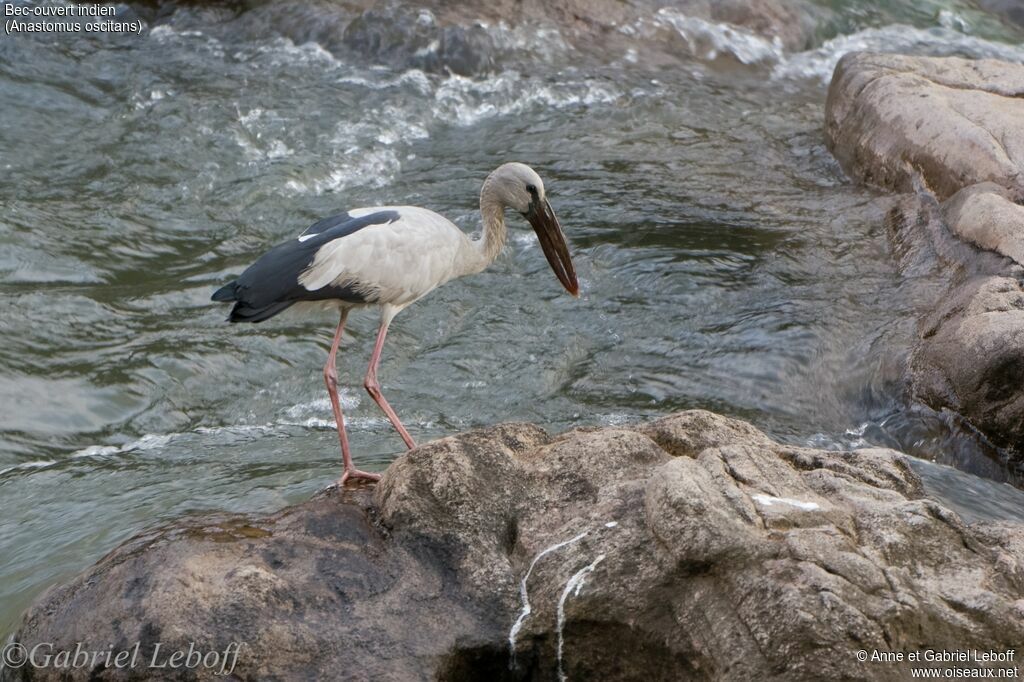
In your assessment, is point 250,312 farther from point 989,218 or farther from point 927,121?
point 927,121

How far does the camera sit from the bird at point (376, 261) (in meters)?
4.77

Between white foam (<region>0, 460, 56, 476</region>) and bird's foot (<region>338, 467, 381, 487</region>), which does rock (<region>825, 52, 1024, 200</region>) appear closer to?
bird's foot (<region>338, 467, 381, 487</region>)

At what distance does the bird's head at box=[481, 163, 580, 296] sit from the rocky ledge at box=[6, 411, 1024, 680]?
1948 mm

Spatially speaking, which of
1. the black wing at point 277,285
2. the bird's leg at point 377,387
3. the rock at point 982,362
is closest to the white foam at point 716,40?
the rock at point 982,362

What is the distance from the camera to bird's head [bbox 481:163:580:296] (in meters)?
5.54

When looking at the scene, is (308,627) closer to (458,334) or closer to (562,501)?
(562,501)

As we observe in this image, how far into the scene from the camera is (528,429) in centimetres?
414

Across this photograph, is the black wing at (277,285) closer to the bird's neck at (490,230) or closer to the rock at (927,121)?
the bird's neck at (490,230)

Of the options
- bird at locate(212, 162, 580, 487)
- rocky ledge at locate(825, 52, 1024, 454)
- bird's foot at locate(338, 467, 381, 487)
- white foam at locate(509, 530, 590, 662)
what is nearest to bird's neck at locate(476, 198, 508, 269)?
bird at locate(212, 162, 580, 487)

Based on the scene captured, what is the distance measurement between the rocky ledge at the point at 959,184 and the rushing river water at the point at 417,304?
0.16 meters

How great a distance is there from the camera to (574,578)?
3404 mm

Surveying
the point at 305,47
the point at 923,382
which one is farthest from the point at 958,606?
the point at 305,47

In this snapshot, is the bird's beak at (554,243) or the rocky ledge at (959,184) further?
the bird's beak at (554,243)

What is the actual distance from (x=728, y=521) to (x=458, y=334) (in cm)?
348
